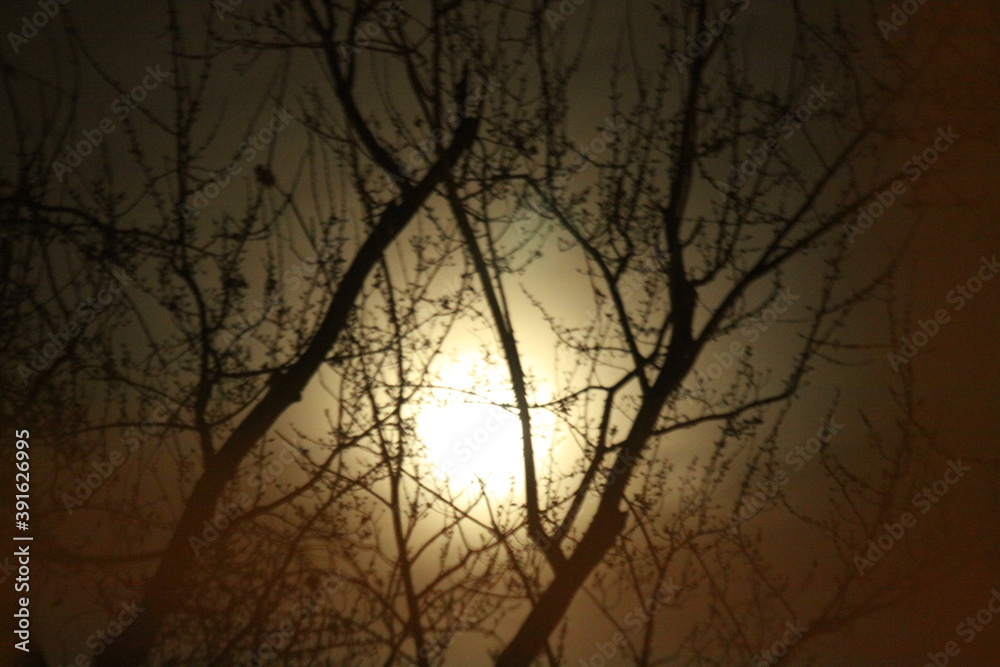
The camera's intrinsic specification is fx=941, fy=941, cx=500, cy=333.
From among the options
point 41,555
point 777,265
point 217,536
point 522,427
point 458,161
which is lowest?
point 41,555

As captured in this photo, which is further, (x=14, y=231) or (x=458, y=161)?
(x=458, y=161)

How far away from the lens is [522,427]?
441 cm

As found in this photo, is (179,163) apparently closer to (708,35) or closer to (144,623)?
(144,623)

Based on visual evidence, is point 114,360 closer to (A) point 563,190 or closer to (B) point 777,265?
(A) point 563,190

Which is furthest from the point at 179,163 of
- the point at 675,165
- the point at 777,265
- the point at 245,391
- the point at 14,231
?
the point at 777,265

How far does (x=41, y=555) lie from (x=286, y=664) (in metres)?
1.30

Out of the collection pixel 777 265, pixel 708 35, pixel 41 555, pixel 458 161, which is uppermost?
pixel 708 35

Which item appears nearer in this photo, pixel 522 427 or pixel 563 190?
pixel 522 427

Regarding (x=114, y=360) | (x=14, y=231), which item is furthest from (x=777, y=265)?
(x=14, y=231)

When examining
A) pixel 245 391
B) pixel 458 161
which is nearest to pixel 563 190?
pixel 458 161

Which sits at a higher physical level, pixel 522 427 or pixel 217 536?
pixel 522 427

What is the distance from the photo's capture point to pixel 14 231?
4387mm

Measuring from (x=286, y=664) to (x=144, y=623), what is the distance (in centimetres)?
75

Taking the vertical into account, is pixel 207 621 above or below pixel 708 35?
below
